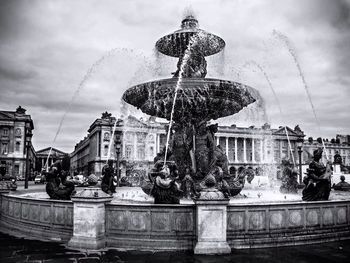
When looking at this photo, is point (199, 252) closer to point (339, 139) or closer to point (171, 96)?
point (171, 96)

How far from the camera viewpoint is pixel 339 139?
131 metres

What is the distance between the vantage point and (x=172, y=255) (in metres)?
6.79

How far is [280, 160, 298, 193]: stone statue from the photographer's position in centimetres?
1608

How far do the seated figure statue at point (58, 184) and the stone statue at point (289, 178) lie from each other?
9615 mm

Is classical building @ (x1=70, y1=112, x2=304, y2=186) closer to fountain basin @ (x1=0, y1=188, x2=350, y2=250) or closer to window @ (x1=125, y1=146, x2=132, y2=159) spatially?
window @ (x1=125, y1=146, x2=132, y2=159)

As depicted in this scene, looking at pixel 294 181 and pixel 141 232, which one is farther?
pixel 294 181

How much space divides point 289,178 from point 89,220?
37.5 feet

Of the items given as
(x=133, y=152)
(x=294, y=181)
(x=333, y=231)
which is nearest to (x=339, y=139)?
(x=133, y=152)

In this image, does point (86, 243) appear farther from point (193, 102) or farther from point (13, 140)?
point (13, 140)

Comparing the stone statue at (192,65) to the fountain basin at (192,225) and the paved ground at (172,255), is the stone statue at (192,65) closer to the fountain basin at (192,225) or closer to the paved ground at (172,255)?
the fountain basin at (192,225)

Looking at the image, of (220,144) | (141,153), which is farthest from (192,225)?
(220,144)

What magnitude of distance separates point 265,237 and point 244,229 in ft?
1.58

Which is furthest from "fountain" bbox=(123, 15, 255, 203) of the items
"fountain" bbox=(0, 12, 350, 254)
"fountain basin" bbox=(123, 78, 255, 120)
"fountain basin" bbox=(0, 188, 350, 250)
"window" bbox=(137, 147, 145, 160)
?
"window" bbox=(137, 147, 145, 160)

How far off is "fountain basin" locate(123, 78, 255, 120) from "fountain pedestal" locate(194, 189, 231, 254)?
519cm
